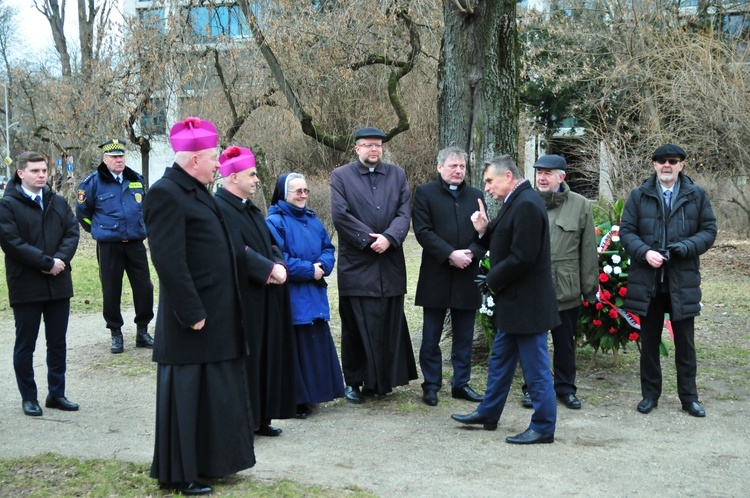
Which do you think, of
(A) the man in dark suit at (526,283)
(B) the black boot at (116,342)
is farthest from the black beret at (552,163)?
(B) the black boot at (116,342)

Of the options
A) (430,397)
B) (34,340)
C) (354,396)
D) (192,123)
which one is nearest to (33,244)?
(34,340)

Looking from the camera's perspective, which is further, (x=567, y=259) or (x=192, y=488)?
(x=567, y=259)

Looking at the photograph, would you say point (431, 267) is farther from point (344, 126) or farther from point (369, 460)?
point (344, 126)

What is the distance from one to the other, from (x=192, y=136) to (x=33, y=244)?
2.67 metres

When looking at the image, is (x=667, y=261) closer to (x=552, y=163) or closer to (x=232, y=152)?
(x=552, y=163)

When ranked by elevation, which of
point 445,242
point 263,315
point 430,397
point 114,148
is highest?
point 114,148

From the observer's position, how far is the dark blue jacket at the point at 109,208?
9102 mm

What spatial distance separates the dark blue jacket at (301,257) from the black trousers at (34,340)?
1.88 meters

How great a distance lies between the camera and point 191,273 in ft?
15.8

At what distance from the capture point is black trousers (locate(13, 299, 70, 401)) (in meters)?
6.70

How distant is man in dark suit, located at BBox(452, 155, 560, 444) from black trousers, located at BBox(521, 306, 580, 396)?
1136 mm

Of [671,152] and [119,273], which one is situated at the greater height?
[671,152]

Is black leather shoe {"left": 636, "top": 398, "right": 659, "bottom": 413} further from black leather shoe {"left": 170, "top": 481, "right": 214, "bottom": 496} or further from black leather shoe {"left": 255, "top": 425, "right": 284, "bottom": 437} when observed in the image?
black leather shoe {"left": 170, "top": 481, "right": 214, "bottom": 496}

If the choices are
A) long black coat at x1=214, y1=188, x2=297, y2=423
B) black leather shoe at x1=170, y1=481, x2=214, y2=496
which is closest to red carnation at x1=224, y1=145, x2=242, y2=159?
long black coat at x1=214, y1=188, x2=297, y2=423
